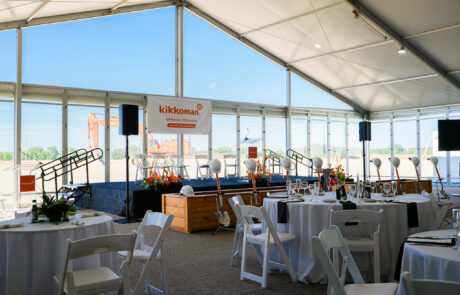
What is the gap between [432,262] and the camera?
6.60 feet

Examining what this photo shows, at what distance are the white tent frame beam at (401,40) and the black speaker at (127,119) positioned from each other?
5.73m

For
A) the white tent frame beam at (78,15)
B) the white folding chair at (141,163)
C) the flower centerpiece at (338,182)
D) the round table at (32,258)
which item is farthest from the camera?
the white folding chair at (141,163)

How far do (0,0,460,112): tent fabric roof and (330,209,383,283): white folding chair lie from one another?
7.51 meters

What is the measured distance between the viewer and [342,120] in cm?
1736

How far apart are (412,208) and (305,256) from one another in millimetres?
1191

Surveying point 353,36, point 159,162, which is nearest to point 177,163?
point 159,162

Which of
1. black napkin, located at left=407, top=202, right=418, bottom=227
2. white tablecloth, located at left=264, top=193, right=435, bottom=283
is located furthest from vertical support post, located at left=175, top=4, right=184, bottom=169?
black napkin, located at left=407, top=202, right=418, bottom=227

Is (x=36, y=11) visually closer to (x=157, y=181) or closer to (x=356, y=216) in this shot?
(x=157, y=181)

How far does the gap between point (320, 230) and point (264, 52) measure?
11274mm

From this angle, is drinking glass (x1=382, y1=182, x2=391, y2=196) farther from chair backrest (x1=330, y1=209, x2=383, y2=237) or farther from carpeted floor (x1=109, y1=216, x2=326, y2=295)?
carpeted floor (x1=109, y1=216, x2=326, y2=295)

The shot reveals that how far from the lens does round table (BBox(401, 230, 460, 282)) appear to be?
1.92 m

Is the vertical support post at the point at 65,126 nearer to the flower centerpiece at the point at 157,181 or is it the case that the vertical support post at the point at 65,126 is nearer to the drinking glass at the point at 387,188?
the flower centerpiece at the point at 157,181

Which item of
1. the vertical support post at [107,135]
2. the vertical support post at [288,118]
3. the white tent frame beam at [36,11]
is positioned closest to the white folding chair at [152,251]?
the white tent frame beam at [36,11]

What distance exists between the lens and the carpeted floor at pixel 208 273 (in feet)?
11.8
